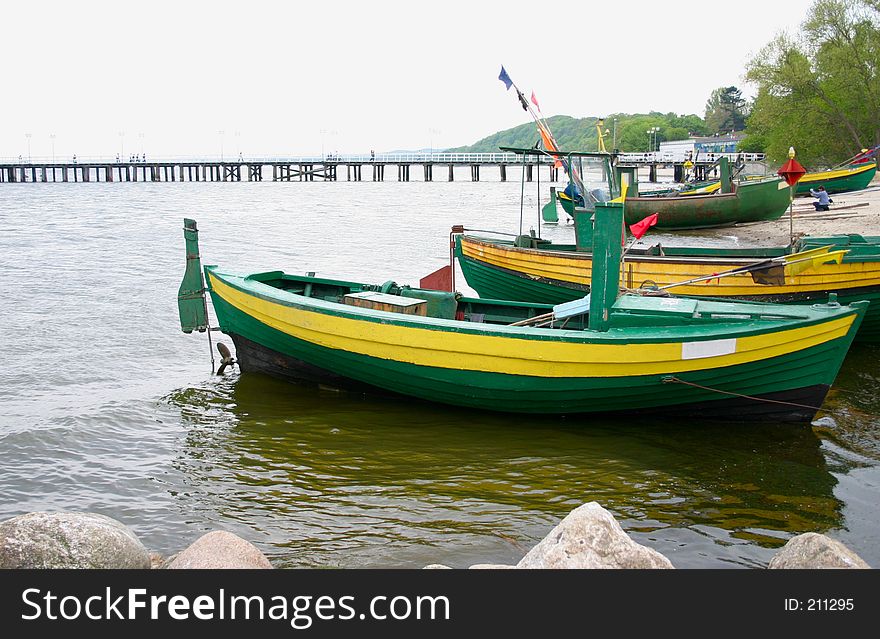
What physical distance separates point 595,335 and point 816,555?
4.30m

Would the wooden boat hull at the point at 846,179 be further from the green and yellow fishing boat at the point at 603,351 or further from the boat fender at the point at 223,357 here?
the boat fender at the point at 223,357

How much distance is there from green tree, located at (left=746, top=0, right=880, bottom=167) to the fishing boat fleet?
45546 mm

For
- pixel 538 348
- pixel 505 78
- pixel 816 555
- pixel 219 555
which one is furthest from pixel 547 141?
pixel 219 555

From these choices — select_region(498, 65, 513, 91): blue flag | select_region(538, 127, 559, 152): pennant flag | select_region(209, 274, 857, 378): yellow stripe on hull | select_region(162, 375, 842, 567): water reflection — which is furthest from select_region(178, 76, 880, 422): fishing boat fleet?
select_region(498, 65, 513, 91): blue flag

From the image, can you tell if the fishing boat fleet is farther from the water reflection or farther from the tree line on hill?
the tree line on hill

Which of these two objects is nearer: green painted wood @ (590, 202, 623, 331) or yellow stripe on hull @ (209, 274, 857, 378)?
yellow stripe on hull @ (209, 274, 857, 378)

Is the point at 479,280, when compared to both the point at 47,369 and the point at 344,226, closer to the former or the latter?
the point at 47,369

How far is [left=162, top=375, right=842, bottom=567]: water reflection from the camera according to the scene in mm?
7230

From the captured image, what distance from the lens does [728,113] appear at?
517ft

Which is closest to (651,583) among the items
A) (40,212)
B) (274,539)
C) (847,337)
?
(274,539)

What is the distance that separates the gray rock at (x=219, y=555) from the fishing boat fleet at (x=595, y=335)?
459 centimetres

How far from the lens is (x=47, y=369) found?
44.5 ft

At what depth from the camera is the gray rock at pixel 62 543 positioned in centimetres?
522

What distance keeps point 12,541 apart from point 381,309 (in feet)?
20.5
